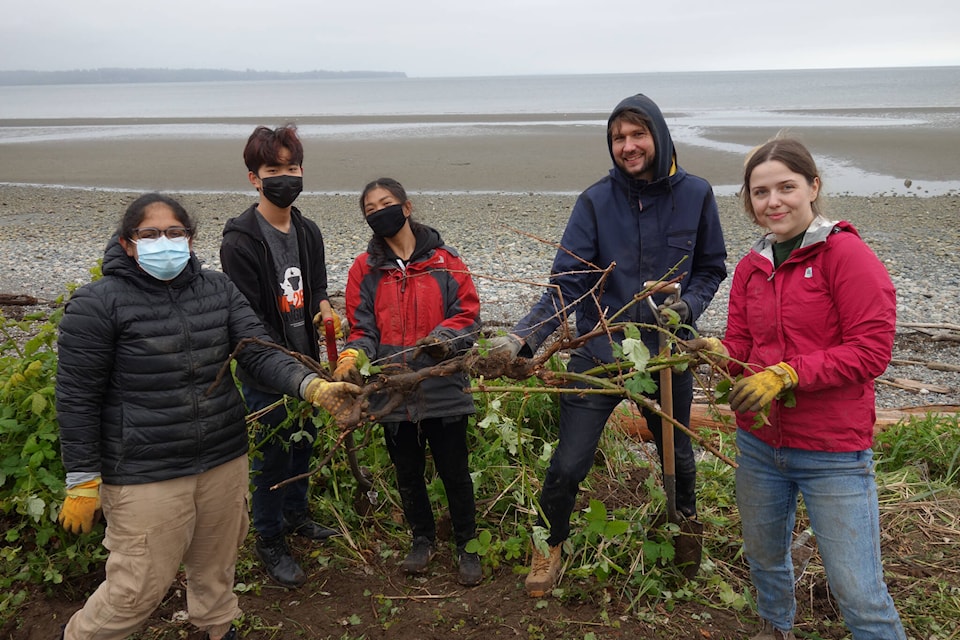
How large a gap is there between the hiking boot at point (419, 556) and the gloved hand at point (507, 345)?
1.19 meters

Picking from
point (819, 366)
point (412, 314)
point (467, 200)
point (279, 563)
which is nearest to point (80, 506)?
point (279, 563)

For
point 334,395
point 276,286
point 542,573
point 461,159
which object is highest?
point 461,159

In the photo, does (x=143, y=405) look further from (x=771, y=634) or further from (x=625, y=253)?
(x=771, y=634)

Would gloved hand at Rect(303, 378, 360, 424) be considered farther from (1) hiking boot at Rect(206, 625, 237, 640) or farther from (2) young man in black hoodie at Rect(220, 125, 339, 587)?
(1) hiking boot at Rect(206, 625, 237, 640)

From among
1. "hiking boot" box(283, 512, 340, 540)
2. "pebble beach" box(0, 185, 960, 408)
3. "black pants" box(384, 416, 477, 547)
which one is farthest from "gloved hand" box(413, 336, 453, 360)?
"pebble beach" box(0, 185, 960, 408)

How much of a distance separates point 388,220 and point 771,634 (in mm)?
2305

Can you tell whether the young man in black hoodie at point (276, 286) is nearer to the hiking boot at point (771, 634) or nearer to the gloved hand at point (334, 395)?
the gloved hand at point (334, 395)

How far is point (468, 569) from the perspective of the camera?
336 cm

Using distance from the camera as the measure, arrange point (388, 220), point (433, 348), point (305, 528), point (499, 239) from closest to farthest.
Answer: point (433, 348)
point (388, 220)
point (305, 528)
point (499, 239)

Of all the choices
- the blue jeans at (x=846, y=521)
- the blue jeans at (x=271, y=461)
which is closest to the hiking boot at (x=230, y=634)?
the blue jeans at (x=271, y=461)

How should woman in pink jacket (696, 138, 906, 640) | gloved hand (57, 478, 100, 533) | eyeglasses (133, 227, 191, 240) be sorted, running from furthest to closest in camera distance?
eyeglasses (133, 227, 191, 240), gloved hand (57, 478, 100, 533), woman in pink jacket (696, 138, 906, 640)

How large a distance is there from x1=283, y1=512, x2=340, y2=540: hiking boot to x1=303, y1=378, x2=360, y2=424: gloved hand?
49.7 inches

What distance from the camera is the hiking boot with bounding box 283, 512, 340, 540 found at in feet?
12.2

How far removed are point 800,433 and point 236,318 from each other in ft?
6.81
